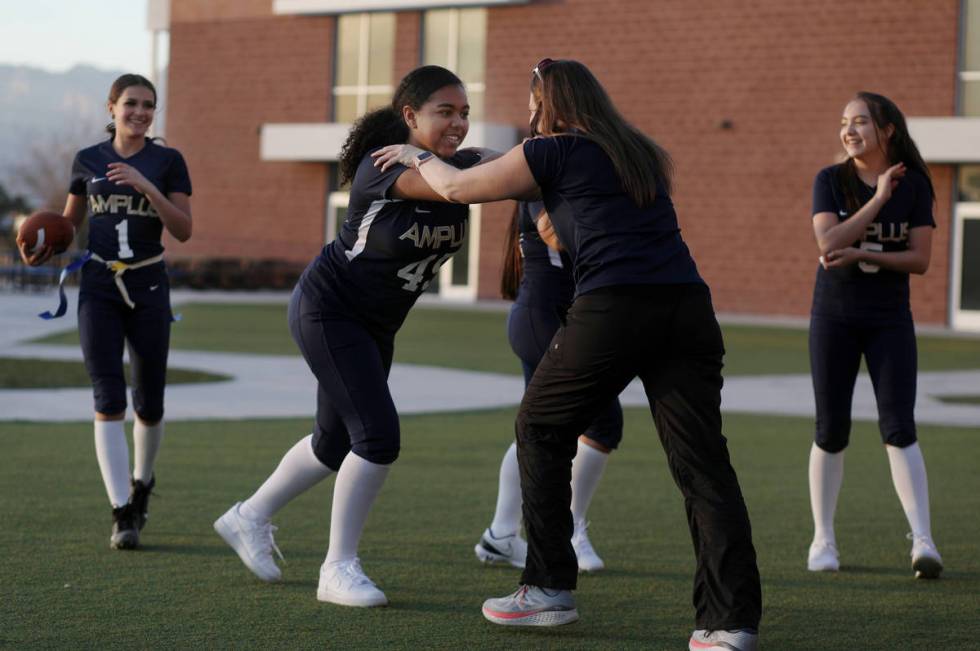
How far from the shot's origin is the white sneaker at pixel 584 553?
5953mm

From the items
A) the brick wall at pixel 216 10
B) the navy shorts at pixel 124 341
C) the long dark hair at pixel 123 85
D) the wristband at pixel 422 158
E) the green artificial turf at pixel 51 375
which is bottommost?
the green artificial turf at pixel 51 375

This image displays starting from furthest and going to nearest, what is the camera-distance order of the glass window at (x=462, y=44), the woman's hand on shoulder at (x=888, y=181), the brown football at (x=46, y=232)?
the glass window at (x=462, y=44) < the brown football at (x=46, y=232) < the woman's hand on shoulder at (x=888, y=181)

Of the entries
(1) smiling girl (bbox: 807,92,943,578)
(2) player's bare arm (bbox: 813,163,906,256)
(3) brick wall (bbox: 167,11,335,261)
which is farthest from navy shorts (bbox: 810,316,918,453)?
(3) brick wall (bbox: 167,11,335,261)

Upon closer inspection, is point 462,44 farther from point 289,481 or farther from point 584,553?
point 289,481

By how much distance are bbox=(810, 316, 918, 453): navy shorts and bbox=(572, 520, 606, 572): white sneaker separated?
119 cm

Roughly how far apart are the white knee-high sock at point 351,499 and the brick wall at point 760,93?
2585 cm

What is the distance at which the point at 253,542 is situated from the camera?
5523 millimetres

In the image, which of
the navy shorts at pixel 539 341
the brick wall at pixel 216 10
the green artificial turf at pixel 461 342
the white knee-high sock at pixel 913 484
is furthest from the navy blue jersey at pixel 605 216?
the brick wall at pixel 216 10

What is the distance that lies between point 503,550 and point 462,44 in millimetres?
30255

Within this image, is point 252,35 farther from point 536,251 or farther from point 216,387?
point 536,251

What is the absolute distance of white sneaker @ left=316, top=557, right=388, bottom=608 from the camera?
5113mm

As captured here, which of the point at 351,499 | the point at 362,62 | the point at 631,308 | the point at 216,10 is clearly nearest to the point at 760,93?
the point at 362,62

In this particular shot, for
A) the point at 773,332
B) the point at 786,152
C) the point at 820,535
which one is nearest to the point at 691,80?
the point at 786,152

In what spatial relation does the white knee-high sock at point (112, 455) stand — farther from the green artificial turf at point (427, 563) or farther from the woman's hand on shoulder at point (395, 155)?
the woman's hand on shoulder at point (395, 155)
